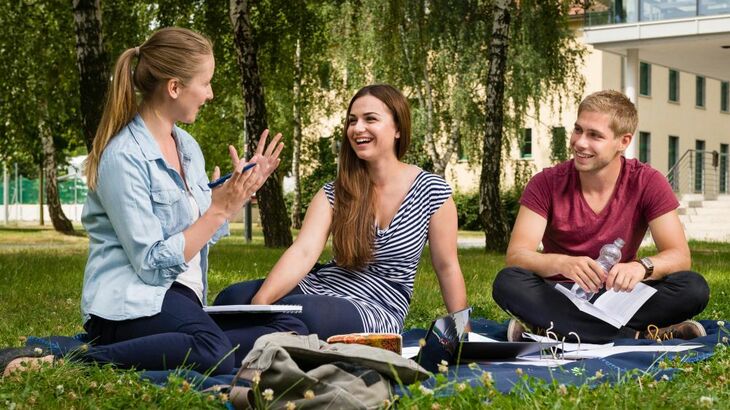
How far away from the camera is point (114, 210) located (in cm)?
426

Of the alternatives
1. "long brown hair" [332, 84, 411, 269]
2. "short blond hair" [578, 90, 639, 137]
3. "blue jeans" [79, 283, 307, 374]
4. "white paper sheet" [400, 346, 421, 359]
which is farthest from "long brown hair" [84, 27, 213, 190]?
"short blond hair" [578, 90, 639, 137]

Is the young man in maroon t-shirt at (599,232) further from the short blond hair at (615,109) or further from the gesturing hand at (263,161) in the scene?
the gesturing hand at (263,161)

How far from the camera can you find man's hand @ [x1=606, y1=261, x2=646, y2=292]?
4.99 m

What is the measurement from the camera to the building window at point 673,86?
4031 cm

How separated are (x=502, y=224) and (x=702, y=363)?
41.0 feet

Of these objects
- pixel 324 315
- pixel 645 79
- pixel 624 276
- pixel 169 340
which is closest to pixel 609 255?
pixel 624 276

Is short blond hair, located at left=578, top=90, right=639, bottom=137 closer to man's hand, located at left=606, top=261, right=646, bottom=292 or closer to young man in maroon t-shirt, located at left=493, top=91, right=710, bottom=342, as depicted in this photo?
young man in maroon t-shirt, located at left=493, top=91, right=710, bottom=342

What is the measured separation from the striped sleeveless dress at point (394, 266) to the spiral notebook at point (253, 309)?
0.55 metres

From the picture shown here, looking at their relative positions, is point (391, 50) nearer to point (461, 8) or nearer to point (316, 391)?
point (461, 8)

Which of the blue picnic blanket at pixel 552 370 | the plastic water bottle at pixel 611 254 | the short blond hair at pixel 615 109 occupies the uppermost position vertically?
the short blond hair at pixel 615 109

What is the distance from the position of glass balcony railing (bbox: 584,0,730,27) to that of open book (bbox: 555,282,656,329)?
1680cm

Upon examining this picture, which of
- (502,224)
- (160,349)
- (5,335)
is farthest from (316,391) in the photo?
(502,224)

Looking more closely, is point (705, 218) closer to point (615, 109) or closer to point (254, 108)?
point (254, 108)

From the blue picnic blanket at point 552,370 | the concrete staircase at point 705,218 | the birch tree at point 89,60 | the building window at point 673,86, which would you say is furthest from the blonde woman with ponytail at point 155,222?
the building window at point 673,86
